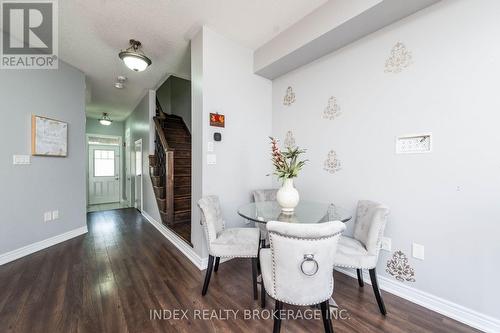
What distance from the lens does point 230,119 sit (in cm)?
266

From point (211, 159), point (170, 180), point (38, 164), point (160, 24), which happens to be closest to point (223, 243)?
point (211, 159)

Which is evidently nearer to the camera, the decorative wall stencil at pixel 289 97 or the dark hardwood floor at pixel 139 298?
the dark hardwood floor at pixel 139 298

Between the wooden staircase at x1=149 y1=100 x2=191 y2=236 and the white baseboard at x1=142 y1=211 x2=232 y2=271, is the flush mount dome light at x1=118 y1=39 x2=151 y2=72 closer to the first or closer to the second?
the wooden staircase at x1=149 y1=100 x2=191 y2=236

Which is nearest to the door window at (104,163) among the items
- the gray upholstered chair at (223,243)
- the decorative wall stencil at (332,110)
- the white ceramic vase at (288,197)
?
the gray upholstered chair at (223,243)

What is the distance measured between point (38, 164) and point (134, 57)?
81.6 inches

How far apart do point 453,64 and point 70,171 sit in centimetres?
494

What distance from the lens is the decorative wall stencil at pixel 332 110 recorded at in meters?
2.37

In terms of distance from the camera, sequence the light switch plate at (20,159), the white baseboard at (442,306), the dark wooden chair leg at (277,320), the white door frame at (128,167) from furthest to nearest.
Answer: the white door frame at (128,167)
the light switch plate at (20,159)
the white baseboard at (442,306)
the dark wooden chair leg at (277,320)

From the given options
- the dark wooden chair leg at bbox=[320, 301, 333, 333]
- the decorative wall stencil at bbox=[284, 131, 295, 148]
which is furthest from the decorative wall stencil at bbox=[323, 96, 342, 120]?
the dark wooden chair leg at bbox=[320, 301, 333, 333]

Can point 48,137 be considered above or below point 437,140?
above

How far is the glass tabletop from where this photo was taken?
5.29ft

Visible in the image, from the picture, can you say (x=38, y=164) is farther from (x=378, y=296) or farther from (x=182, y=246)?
(x=378, y=296)

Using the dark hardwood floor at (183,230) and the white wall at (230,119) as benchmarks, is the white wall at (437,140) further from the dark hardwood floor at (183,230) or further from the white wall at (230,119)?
the dark hardwood floor at (183,230)

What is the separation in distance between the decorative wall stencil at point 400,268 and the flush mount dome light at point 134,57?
11.2 feet
